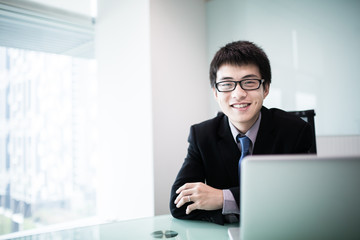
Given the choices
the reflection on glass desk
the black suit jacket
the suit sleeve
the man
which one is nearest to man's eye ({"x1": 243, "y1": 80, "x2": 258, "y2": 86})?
the man

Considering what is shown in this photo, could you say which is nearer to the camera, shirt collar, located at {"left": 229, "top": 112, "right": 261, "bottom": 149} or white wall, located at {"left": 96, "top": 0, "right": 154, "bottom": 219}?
shirt collar, located at {"left": 229, "top": 112, "right": 261, "bottom": 149}

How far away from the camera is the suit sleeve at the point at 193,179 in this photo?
3.59 feet

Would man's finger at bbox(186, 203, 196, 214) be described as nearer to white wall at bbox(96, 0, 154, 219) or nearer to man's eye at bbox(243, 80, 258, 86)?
man's eye at bbox(243, 80, 258, 86)

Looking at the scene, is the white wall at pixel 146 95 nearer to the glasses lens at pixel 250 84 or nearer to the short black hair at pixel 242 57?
the short black hair at pixel 242 57

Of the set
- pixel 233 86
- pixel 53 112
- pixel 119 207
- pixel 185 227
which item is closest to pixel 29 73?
pixel 53 112

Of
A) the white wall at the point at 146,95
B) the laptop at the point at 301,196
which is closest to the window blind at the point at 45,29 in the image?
the white wall at the point at 146,95

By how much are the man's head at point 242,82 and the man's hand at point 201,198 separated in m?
0.40

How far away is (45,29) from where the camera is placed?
9.90 feet

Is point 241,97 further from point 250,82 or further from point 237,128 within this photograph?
point 237,128

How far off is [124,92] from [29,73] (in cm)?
97

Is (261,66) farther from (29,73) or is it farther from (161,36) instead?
(29,73)

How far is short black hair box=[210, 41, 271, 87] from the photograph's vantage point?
1.37m

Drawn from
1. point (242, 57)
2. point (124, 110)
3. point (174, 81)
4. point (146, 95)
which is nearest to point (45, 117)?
point (124, 110)

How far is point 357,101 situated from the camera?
2.32 metres
